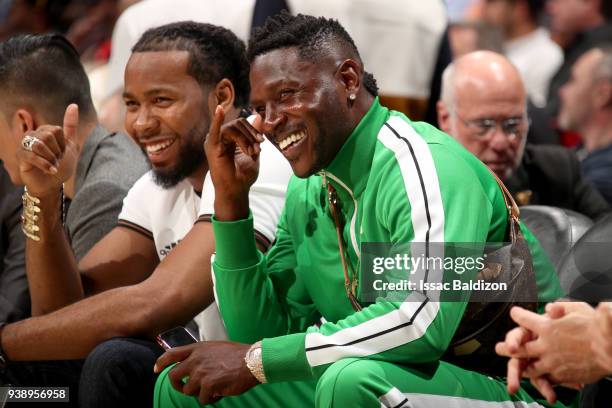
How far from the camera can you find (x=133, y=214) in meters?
4.47

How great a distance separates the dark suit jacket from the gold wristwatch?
2221mm

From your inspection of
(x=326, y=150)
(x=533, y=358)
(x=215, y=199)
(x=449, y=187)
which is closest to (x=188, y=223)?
(x=215, y=199)

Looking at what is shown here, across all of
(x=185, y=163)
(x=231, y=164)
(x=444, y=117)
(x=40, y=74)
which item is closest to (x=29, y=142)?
(x=185, y=163)

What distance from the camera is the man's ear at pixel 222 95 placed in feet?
14.5

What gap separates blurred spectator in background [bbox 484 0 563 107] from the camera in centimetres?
920

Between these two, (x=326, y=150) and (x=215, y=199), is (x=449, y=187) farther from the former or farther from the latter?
(x=215, y=199)

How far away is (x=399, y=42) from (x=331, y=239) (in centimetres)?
224

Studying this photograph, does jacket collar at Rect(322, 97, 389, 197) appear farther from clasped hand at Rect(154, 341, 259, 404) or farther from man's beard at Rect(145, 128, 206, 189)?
man's beard at Rect(145, 128, 206, 189)

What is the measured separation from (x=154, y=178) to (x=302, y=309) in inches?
35.1

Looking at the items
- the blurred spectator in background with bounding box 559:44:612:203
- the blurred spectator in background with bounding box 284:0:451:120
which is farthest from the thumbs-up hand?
the blurred spectator in background with bounding box 559:44:612:203

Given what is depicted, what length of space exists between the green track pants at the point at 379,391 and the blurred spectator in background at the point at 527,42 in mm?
5914

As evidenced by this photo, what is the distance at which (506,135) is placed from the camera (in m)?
5.29

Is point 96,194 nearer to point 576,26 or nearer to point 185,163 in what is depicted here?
point 185,163

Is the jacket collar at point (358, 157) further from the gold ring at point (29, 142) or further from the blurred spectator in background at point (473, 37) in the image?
the blurred spectator in background at point (473, 37)
